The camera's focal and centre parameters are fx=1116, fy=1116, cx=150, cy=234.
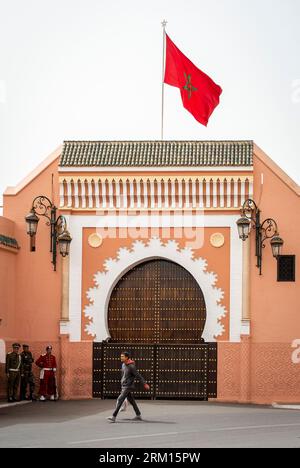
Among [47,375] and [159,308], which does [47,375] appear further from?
[159,308]

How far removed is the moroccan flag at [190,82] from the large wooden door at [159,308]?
3.47 m

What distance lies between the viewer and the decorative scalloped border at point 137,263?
75.4 feet

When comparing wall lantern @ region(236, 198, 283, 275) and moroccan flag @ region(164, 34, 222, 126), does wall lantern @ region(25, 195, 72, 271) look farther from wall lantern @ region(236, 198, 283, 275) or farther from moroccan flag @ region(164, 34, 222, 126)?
moroccan flag @ region(164, 34, 222, 126)

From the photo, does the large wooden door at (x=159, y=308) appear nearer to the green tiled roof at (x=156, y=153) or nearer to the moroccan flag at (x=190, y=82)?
the green tiled roof at (x=156, y=153)

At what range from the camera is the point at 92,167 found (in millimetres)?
23281

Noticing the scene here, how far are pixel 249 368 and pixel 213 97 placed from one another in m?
5.91

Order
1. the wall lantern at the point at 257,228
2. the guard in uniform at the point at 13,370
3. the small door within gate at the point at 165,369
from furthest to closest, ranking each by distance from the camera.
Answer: the small door within gate at the point at 165,369
the wall lantern at the point at 257,228
the guard in uniform at the point at 13,370

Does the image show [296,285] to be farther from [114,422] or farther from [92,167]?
[114,422]

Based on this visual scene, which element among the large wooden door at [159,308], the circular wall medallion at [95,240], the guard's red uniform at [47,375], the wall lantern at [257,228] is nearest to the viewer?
the wall lantern at [257,228]

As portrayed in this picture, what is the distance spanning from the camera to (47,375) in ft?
74.2

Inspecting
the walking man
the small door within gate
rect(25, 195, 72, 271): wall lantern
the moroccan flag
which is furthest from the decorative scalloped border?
the walking man

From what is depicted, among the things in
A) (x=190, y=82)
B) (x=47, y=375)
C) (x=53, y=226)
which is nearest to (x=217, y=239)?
(x=53, y=226)

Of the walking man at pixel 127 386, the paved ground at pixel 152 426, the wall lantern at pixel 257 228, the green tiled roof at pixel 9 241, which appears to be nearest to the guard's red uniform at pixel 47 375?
the paved ground at pixel 152 426
